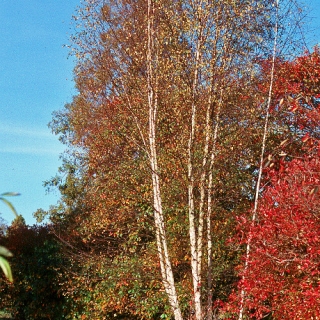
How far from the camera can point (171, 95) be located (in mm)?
10703

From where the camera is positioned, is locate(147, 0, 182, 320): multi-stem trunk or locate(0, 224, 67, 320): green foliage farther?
locate(0, 224, 67, 320): green foliage

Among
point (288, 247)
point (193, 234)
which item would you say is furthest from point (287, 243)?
point (193, 234)

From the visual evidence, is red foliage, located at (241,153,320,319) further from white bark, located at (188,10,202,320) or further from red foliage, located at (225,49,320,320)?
white bark, located at (188,10,202,320)

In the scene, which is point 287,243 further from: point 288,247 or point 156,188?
point 156,188

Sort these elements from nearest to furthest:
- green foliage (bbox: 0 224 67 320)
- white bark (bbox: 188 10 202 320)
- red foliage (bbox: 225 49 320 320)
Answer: red foliage (bbox: 225 49 320 320), white bark (bbox: 188 10 202 320), green foliage (bbox: 0 224 67 320)

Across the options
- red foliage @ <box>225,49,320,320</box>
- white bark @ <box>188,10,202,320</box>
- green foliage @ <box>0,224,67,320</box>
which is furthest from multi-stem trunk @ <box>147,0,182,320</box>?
green foliage @ <box>0,224,67,320</box>

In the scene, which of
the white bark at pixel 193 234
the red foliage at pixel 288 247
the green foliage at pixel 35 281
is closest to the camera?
the red foliage at pixel 288 247

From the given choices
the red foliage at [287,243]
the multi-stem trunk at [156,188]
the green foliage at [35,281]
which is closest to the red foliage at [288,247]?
the red foliage at [287,243]

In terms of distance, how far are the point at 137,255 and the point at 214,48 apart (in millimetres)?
4759

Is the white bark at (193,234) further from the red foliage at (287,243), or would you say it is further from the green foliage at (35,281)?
the green foliage at (35,281)

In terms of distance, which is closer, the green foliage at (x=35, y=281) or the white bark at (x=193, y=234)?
the white bark at (x=193, y=234)

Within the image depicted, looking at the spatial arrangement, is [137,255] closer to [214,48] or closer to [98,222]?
[98,222]

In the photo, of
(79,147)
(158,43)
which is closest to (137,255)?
(158,43)

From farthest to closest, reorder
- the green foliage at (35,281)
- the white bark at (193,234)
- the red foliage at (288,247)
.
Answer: the green foliage at (35,281)
the white bark at (193,234)
the red foliage at (288,247)
